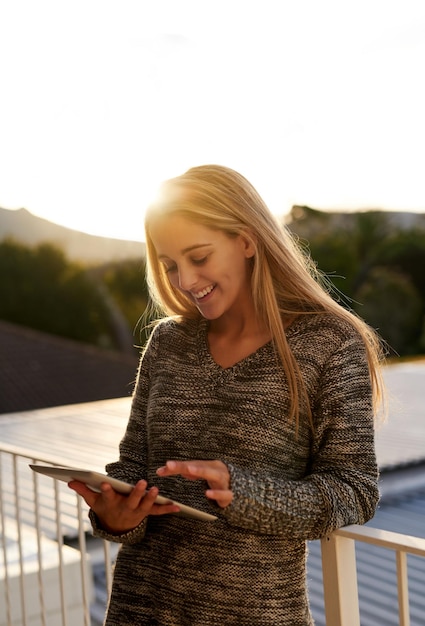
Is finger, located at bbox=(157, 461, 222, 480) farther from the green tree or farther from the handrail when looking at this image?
the green tree

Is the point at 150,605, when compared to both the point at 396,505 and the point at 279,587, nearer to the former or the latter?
the point at 279,587

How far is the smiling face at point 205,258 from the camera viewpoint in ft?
4.43

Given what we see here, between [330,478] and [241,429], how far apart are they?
0.17 meters

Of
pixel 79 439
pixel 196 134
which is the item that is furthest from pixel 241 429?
pixel 196 134

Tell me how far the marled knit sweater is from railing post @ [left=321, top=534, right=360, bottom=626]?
0.04m

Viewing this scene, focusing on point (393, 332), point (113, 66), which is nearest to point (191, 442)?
point (113, 66)

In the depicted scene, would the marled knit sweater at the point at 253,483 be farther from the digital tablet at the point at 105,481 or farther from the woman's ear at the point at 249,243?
the woman's ear at the point at 249,243

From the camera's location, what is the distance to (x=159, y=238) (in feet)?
4.53

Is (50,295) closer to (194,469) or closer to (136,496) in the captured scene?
(136,496)

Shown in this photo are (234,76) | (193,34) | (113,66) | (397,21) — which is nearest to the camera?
(397,21)

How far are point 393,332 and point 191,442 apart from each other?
909 inches

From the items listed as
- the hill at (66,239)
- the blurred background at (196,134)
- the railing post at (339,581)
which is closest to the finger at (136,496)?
the railing post at (339,581)

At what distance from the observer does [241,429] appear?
1291 mm

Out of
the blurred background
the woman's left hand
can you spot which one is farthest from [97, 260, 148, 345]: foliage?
the woman's left hand
